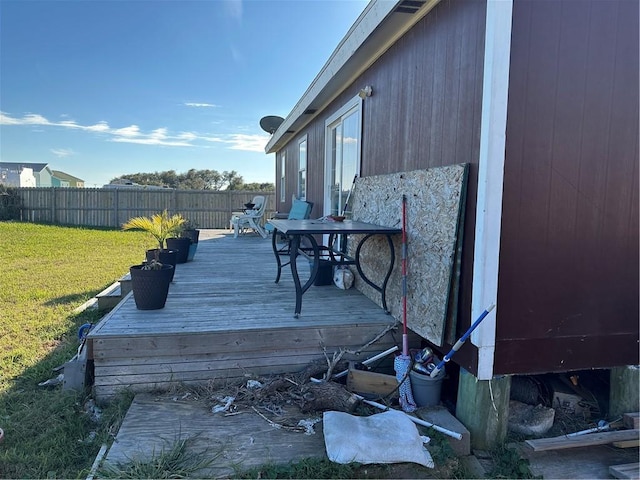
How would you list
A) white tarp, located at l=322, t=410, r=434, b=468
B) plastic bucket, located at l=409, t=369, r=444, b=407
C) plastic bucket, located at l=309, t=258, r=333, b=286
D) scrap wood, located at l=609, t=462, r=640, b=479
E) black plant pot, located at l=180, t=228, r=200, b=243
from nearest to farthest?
white tarp, located at l=322, t=410, r=434, b=468 < scrap wood, located at l=609, t=462, r=640, b=479 < plastic bucket, located at l=409, t=369, r=444, b=407 < plastic bucket, located at l=309, t=258, r=333, b=286 < black plant pot, located at l=180, t=228, r=200, b=243

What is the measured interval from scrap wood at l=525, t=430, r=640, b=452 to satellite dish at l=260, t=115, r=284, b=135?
32.4 feet

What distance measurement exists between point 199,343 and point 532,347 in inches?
78.2

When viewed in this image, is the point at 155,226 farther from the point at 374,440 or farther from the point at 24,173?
the point at 24,173

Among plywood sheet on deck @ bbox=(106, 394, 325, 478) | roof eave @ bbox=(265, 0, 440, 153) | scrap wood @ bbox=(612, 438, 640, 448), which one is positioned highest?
roof eave @ bbox=(265, 0, 440, 153)

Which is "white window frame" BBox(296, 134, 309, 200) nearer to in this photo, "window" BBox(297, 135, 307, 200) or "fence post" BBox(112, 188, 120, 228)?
"window" BBox(297, 135, 307, 200)

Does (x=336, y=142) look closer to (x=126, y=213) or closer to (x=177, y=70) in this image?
(x=177, y=70)

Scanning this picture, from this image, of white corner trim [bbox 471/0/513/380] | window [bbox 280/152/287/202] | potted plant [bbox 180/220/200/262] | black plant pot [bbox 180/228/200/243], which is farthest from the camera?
window [bbox 280/152/287/202]

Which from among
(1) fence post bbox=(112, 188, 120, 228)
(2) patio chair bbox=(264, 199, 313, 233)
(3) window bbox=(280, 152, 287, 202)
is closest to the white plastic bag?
(2) patio chair bbox=(264, 199, 313, 233)

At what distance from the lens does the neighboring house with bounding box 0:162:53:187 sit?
29.6 metres

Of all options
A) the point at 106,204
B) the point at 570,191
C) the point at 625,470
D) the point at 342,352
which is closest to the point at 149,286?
the point at 342,352

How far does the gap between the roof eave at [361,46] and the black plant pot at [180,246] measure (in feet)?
8.96

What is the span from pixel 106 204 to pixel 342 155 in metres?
13.3

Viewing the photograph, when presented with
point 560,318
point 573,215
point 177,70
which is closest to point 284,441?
point 560,318

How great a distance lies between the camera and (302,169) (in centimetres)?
823
